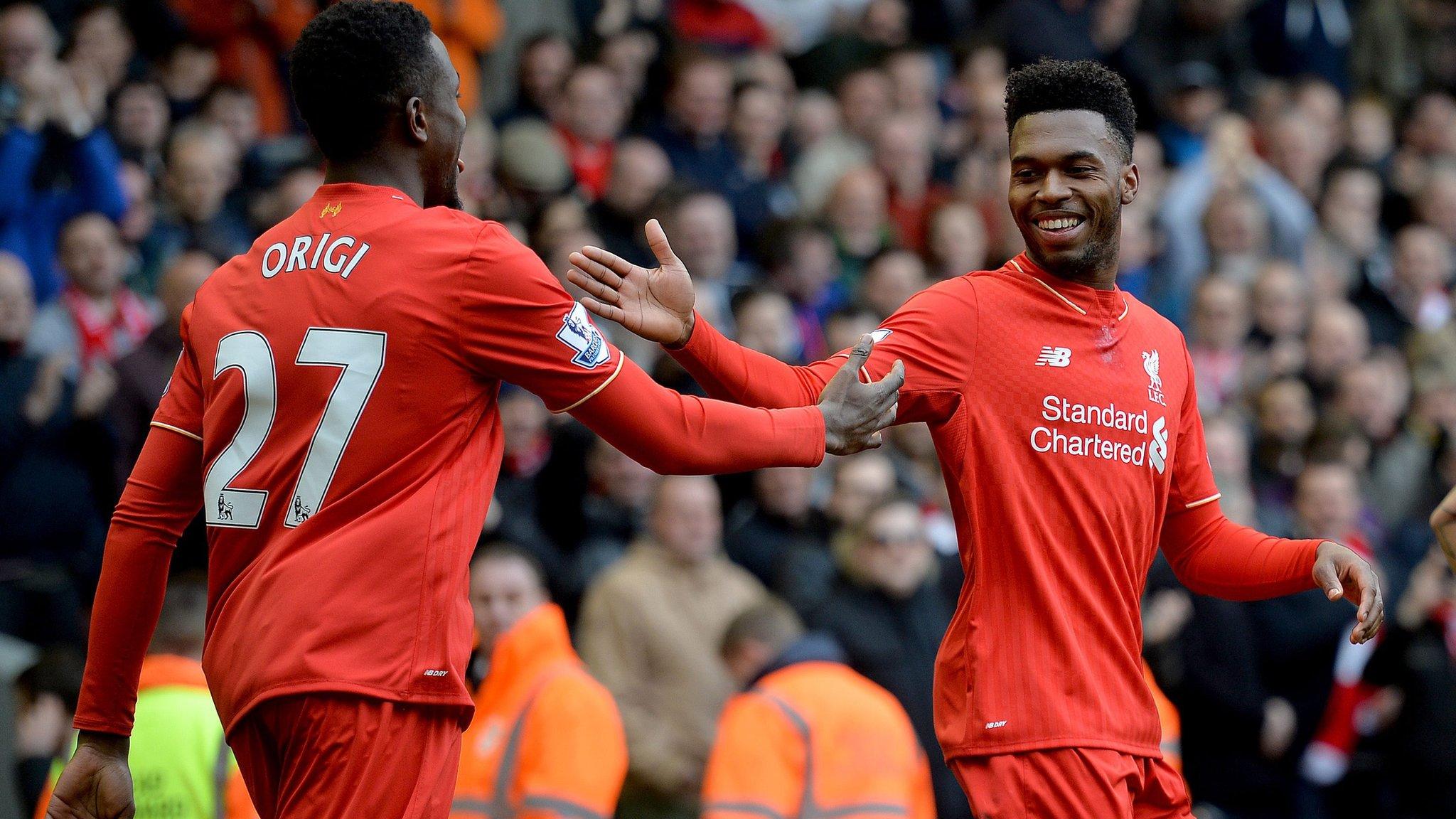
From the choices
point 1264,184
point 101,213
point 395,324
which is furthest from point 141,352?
point 1264,184

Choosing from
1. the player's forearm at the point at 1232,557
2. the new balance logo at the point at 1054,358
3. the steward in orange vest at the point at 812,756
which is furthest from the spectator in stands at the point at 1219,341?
the new balance logo at the point at 1054,358

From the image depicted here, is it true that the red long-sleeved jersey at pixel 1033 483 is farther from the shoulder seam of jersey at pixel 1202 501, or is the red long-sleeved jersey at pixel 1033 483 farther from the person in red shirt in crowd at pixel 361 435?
the person in red shirt in crowd at pixel 361 435

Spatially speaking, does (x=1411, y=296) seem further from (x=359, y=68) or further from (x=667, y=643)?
(x=359, y=68)

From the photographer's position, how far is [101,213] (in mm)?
9211

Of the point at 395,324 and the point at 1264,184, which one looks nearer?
the point at 395,324

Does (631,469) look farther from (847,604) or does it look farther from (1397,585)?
(1397,585)

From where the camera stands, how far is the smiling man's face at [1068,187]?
456cm

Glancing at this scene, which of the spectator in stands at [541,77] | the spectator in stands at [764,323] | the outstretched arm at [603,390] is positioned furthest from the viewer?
the spectator in stands at [541,77]

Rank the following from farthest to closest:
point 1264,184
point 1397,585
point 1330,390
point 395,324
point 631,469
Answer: point 1264,184
point 1330,390
point 1397,585
point 631,469
point 395,324

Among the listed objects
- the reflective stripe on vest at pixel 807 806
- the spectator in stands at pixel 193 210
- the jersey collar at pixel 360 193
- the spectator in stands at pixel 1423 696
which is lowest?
Result: the spectator in stands at pixel 1423 696

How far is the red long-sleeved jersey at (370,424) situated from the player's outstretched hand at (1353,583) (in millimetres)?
1520

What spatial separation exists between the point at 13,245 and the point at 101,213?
46cm

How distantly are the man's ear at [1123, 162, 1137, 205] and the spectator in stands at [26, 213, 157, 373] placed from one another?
5475 mm

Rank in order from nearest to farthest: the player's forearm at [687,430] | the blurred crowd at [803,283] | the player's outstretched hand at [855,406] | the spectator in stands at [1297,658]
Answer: the player's forearm at [687,430], the player's outstretched hand at [855,406], the blurred crowd at [803,283], the spectator in stands at [1297,658]
